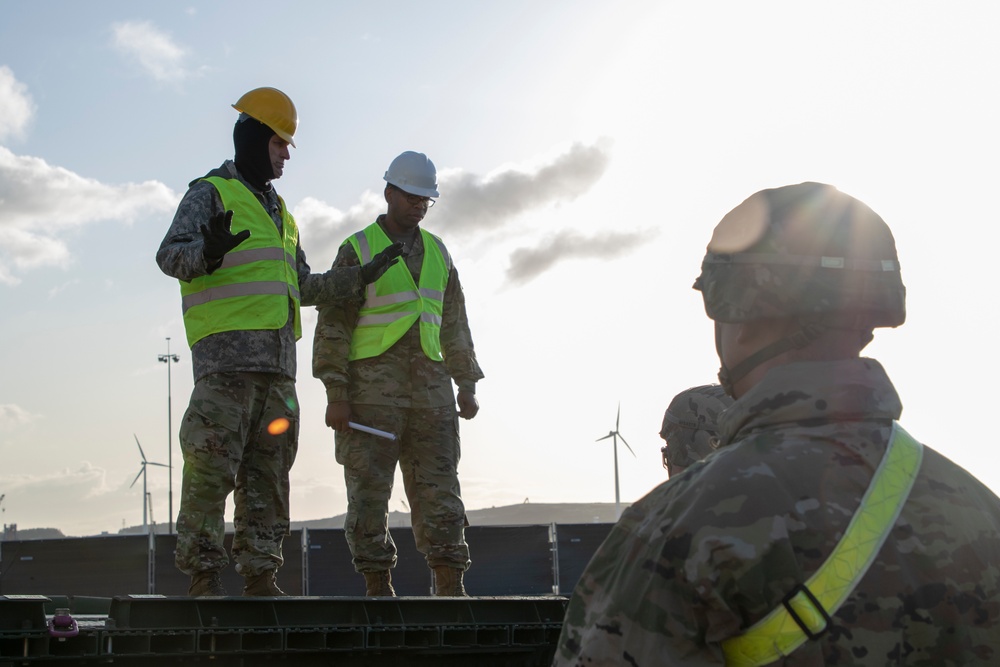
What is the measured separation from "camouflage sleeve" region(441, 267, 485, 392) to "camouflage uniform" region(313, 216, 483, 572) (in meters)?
0.28

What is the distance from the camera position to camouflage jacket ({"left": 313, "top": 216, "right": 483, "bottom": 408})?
6836mm

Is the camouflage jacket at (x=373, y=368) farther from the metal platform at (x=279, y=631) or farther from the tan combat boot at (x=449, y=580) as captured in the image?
the metal platform at (x=279, y=631)

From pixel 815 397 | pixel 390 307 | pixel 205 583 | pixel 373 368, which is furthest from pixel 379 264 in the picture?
pixel 815 397

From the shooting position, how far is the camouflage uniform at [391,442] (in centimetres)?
667

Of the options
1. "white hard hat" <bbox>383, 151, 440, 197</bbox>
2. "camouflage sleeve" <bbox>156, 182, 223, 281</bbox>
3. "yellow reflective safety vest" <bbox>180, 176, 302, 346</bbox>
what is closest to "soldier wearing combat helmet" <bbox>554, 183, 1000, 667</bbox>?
"camouflage sleeve" <bbox>156, 182, 223, 281</bbox>

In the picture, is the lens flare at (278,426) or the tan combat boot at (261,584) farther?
the lens flare at (278,426)

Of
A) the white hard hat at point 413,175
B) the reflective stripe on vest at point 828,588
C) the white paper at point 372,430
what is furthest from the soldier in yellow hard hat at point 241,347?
the reflective stripe on vest at point 828,588

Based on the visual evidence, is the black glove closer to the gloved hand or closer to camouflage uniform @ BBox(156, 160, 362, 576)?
camouflage uniform @ BBox(156, 160, 362, 576)

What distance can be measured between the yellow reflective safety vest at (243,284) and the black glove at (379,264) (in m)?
0.51

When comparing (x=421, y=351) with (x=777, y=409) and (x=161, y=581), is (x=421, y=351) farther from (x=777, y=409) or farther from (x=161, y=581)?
(x=161, y=581)

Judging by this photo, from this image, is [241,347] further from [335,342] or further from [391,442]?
[391,442]

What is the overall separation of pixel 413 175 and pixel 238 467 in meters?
2.26

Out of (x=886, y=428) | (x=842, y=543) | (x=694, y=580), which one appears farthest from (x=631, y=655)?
(x=886, y=428)

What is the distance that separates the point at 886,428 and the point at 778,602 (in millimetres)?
417
